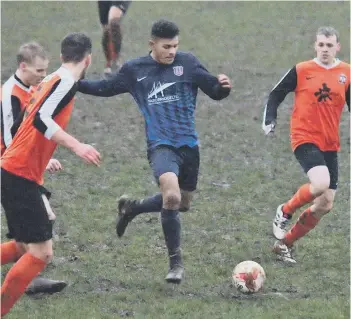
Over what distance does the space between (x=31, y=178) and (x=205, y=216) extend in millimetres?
3174

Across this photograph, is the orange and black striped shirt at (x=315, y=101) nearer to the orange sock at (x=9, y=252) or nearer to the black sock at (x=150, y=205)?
the black sock at (x=150, y=205)

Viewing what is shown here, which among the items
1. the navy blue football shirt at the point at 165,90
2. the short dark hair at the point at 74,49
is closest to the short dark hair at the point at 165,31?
the navy blue football shirt at the point at 165,90

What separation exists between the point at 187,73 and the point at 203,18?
1229 centimetres

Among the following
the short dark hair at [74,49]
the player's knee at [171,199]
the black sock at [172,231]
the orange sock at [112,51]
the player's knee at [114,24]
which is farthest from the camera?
the orange sock at [112,51]

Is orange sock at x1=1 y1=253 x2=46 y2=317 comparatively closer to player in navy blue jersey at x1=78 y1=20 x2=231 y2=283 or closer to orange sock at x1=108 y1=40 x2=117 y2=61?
player in navy blue jersey at x1=78 y1=20 x2=231 y2=283

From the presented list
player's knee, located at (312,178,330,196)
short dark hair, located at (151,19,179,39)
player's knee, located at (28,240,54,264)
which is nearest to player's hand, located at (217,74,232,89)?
short dark hair, located at (151,19,179,39)

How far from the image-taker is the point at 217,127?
1231 centimetres

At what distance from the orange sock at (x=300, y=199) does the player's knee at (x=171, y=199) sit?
138 cm

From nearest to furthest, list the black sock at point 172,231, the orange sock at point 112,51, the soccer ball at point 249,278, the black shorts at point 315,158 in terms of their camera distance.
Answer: the soccer ball at point 249,278
the black sock at point 172,231
the black shorts at point 315,158
the orange sock at point 112,51

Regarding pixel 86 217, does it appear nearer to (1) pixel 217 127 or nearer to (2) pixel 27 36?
A: (1) pixel 217 127

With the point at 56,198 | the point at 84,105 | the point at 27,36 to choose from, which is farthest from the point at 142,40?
the point at 56,198

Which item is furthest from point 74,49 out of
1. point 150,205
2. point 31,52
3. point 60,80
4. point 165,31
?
point 150,205

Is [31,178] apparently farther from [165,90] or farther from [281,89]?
[281,89]

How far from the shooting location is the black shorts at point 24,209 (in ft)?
19.1
